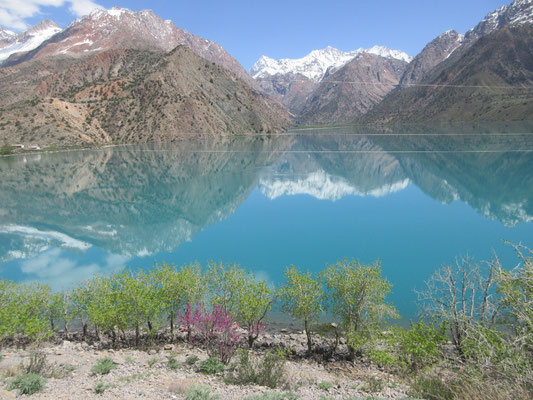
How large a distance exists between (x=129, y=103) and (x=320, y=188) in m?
113

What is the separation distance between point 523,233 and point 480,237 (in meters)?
3.66

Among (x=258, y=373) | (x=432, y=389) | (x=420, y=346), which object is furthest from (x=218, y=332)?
(x=432, y=389)

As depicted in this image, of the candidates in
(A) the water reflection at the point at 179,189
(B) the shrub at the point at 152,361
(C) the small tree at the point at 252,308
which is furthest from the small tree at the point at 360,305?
(A) the water reflection at the point at 179,189

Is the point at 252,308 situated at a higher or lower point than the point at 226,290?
lower

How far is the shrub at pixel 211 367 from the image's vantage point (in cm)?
1378

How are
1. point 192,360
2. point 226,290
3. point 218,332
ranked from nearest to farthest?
point 192,360 < point 218,332 < point 226,290

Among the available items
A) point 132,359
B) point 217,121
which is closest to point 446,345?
point 132,359

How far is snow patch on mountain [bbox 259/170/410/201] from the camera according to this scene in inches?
1935

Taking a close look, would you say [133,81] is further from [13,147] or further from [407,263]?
[407,263]

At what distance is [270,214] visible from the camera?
41344mm

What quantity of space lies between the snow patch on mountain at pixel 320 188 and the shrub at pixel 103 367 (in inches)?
1413

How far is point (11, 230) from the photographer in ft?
120

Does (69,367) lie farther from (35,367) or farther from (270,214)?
(270,214)

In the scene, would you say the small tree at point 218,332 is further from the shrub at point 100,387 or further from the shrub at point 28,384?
the shrub at point 28,384
